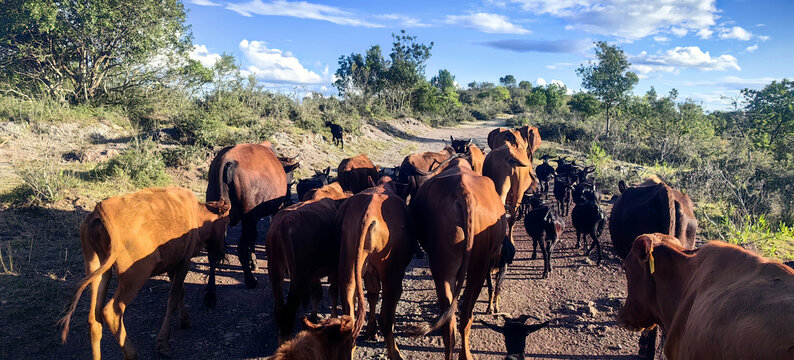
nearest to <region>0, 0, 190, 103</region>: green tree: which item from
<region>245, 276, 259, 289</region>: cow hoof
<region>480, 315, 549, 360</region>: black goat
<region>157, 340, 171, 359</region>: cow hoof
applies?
<region>245, 276, 259, 289</region>: cow hoof

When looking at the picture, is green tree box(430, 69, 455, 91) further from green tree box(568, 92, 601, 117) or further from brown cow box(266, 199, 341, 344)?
brown cow box(266, 199, 341, 344)

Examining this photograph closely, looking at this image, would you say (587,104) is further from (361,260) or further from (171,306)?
(171,306)

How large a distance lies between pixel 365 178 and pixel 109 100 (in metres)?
12.2

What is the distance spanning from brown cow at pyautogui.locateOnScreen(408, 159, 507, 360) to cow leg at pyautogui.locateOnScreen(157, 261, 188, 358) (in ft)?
9.80

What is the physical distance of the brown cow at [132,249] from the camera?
4.02 metres

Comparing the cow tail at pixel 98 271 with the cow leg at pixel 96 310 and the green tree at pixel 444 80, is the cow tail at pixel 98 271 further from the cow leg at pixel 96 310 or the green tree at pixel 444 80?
the green tree at pixel 444 80

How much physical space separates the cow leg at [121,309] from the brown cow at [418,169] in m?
4.30

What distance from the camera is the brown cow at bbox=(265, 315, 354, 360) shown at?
2338mm

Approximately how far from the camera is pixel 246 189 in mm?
6551

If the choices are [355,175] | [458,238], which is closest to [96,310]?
[458,238]

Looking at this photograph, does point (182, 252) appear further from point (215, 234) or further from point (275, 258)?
point (275, 258)

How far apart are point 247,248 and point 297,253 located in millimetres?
2434

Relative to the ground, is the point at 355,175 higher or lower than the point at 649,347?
higher

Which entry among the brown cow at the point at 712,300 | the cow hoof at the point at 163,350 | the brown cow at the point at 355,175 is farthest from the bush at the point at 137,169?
the brown cow at the point at 712,300
